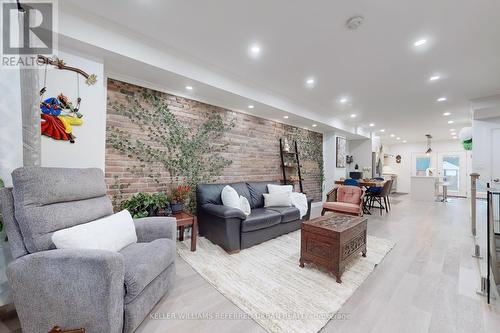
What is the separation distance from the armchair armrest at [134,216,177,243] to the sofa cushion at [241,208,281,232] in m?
A: 1.11

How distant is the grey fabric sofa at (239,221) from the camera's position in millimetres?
2754

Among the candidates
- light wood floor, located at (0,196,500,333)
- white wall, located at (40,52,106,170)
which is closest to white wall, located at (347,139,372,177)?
light wood floor, located at (0,196,500,333)

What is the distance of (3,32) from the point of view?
1480 mm

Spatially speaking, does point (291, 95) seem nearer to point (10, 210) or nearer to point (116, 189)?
point (116, 189)

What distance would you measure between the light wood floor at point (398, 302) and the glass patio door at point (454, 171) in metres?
8.68

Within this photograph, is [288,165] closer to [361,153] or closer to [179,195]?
[179,195]

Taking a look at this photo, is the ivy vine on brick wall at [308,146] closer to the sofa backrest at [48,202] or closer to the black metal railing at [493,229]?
the black metal railing at [493,229]

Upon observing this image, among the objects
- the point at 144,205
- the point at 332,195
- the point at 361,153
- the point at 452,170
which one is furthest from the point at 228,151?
the point at 452,170

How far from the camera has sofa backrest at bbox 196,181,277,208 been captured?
3.23 m

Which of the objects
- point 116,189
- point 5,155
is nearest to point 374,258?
point 116,189

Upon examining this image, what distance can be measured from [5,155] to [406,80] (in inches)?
199

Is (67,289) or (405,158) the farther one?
(405,158)

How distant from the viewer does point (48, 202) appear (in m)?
1.45

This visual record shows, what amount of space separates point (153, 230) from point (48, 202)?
82 cm
